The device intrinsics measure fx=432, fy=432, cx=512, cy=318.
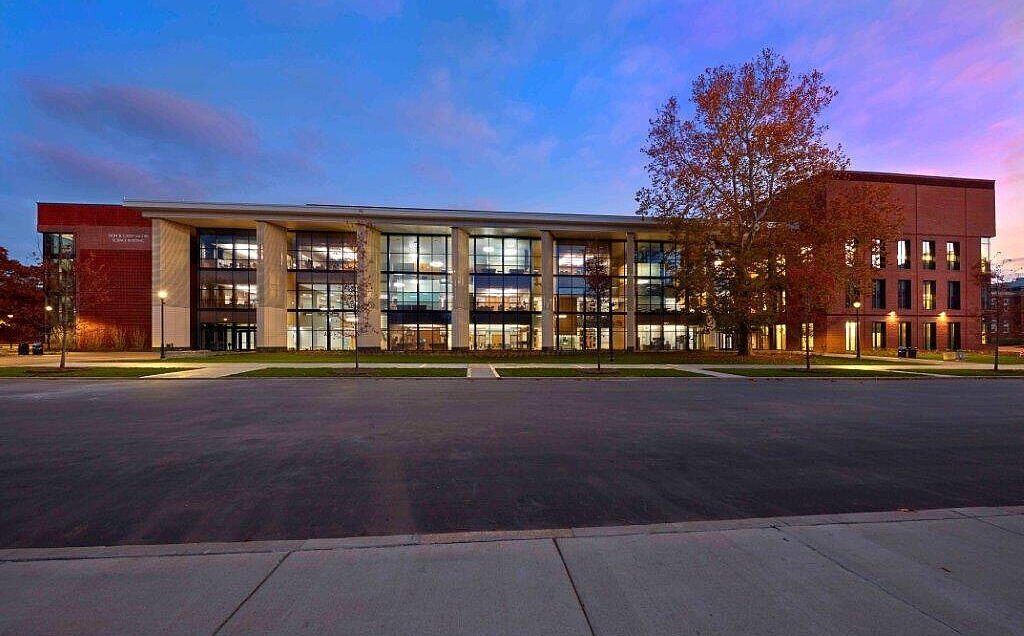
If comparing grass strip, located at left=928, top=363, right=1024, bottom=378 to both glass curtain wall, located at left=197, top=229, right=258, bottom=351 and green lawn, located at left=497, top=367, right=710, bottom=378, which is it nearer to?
green lawn, located at left=497, top=367, right=710, bottom=378

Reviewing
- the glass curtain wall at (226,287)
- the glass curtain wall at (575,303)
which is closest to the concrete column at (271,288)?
the glass curtain wall at (226,287)

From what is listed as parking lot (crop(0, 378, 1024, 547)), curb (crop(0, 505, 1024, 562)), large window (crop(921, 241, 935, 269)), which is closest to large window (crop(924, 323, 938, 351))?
large window (crop(921, 241, 935, 269))

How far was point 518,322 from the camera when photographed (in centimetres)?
4281

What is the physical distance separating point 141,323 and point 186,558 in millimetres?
47302

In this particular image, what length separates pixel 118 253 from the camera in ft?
130

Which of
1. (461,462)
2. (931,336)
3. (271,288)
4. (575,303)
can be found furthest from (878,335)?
(271,288)

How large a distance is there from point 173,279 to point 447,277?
24.4m

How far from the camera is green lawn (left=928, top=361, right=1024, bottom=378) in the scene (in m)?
21.2

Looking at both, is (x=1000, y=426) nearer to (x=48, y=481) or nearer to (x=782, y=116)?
(x=48, y=481)

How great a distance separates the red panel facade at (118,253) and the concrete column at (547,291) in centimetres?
3600

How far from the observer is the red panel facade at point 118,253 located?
39.1 meters

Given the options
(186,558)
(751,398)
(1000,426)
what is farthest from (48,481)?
(1000,426)

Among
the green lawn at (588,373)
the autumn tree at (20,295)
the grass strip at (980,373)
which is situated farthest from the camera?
the autumn tree at (20,295)

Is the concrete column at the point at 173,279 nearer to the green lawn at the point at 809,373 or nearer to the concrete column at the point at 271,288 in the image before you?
the concrete column at the point at 271,288
